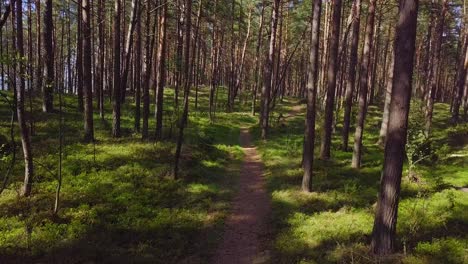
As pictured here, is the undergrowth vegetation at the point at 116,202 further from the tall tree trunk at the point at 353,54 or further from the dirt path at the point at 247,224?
the tall tree trunk at the point at 353,54

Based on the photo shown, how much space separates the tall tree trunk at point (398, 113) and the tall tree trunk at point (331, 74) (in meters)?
7.67

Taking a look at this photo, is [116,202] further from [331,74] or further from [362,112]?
[362,112]

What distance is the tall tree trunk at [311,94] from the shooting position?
14.9 metres

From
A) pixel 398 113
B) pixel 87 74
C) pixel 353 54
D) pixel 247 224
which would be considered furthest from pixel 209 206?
pixel 353 54

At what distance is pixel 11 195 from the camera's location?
14.1 meters

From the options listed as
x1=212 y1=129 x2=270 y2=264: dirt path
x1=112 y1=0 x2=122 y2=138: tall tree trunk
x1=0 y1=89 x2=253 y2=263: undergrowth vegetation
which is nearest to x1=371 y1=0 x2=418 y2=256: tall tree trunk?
x1=212 y1=129 x2=270 y2=264: dirt path

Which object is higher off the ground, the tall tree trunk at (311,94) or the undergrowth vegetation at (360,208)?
the tall tree trunk at (311,94)

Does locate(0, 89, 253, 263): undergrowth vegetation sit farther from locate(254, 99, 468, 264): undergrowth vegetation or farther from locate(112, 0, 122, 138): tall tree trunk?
locate(254, 99, 468, 264): undergrowth vegetation

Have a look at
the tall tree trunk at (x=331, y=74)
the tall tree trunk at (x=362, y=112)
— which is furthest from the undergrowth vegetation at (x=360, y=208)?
the tall tree trunk at (x=331, y=74)

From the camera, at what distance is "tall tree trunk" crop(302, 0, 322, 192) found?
14.9 metres

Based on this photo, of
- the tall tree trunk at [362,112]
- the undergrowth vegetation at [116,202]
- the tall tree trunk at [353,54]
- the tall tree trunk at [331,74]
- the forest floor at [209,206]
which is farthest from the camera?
the tall tree trunk at [353,54]

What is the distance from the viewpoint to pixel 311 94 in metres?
15.3

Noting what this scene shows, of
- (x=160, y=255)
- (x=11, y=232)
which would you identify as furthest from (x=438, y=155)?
(x=11, y=232)

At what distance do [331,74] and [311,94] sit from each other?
11.5 feet
